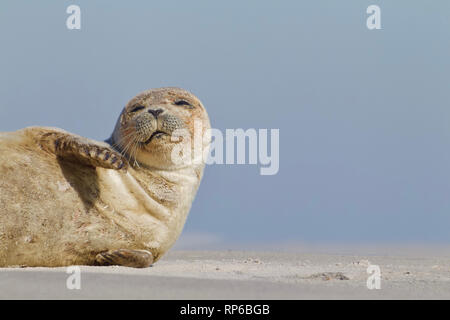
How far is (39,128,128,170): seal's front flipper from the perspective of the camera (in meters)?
5.73

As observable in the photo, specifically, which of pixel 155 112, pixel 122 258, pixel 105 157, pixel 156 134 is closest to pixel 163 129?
pixel 156 134

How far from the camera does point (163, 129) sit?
6980mm

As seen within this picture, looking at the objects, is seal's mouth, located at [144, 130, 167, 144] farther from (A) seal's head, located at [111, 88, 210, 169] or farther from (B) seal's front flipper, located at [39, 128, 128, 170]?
(B) seal's front flipper, located at [39, 128, 128, 170]

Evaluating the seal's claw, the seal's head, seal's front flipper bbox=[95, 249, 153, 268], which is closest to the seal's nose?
the seal's head

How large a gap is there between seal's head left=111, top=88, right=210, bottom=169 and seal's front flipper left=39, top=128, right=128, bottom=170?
845 millimetres

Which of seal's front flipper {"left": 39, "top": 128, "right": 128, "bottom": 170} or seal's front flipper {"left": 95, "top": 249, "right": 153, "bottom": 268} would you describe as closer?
seal's front flipper {"left": 39, "top": 128, "right": 128, "bottom": 170}

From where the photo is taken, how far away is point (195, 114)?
748cm

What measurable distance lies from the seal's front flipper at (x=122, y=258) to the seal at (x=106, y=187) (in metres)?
0.01

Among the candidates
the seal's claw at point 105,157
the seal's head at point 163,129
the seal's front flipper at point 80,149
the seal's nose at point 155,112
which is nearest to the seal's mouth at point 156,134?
the seal's head at point 163,129

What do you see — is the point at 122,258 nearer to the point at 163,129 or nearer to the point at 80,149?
the point at 80,149

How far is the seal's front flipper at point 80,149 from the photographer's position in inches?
226

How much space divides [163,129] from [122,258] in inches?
61.2
